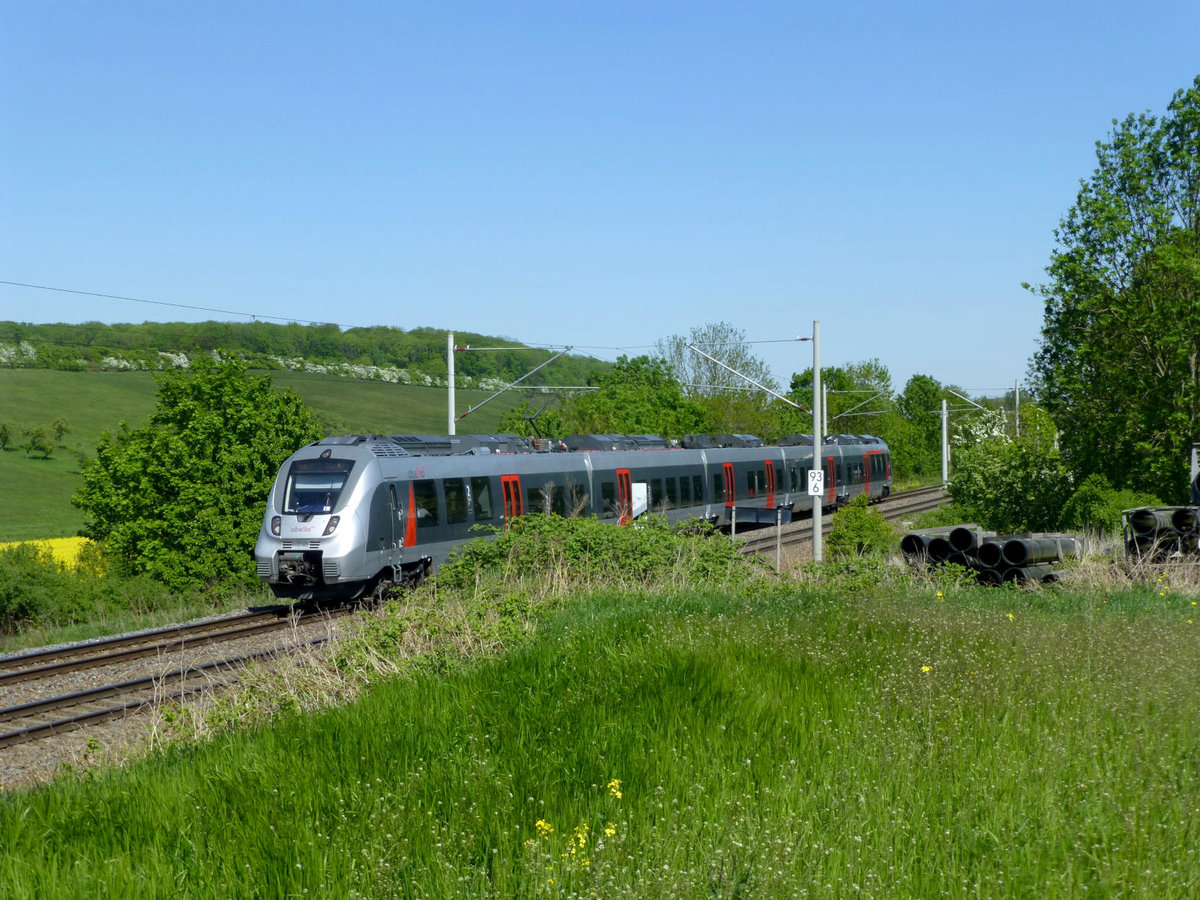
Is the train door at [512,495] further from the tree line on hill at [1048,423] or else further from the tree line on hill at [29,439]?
the tree line on hill at [29,439]

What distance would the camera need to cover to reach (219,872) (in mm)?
4441

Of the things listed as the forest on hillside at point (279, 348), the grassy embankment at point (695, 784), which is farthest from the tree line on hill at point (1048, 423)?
the forest on hillside at point (279, 348)

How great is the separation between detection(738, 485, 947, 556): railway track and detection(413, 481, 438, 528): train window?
19.0 feet

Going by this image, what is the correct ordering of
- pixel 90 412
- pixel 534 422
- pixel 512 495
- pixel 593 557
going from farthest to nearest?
pixel 90 412, pixel 534 422, pixel 512 495, pixel 593 557

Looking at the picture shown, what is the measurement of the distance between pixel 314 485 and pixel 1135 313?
77.7ft

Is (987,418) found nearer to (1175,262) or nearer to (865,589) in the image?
(1175,262)

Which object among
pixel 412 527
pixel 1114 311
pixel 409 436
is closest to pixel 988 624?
pixel 412 527

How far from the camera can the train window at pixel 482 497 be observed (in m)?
21.6

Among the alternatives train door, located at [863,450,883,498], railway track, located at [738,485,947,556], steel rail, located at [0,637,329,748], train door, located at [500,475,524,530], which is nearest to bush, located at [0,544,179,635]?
train door, located at [500,475,524,530]

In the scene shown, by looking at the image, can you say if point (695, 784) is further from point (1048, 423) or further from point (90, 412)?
point (90, 412)

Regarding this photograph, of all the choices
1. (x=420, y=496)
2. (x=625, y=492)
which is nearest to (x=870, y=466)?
(x=625, y=492)

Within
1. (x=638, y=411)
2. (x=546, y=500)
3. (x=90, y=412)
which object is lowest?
(x=546, y=500)

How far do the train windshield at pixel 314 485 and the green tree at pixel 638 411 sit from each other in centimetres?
3985

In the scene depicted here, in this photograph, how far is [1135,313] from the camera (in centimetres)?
3044
